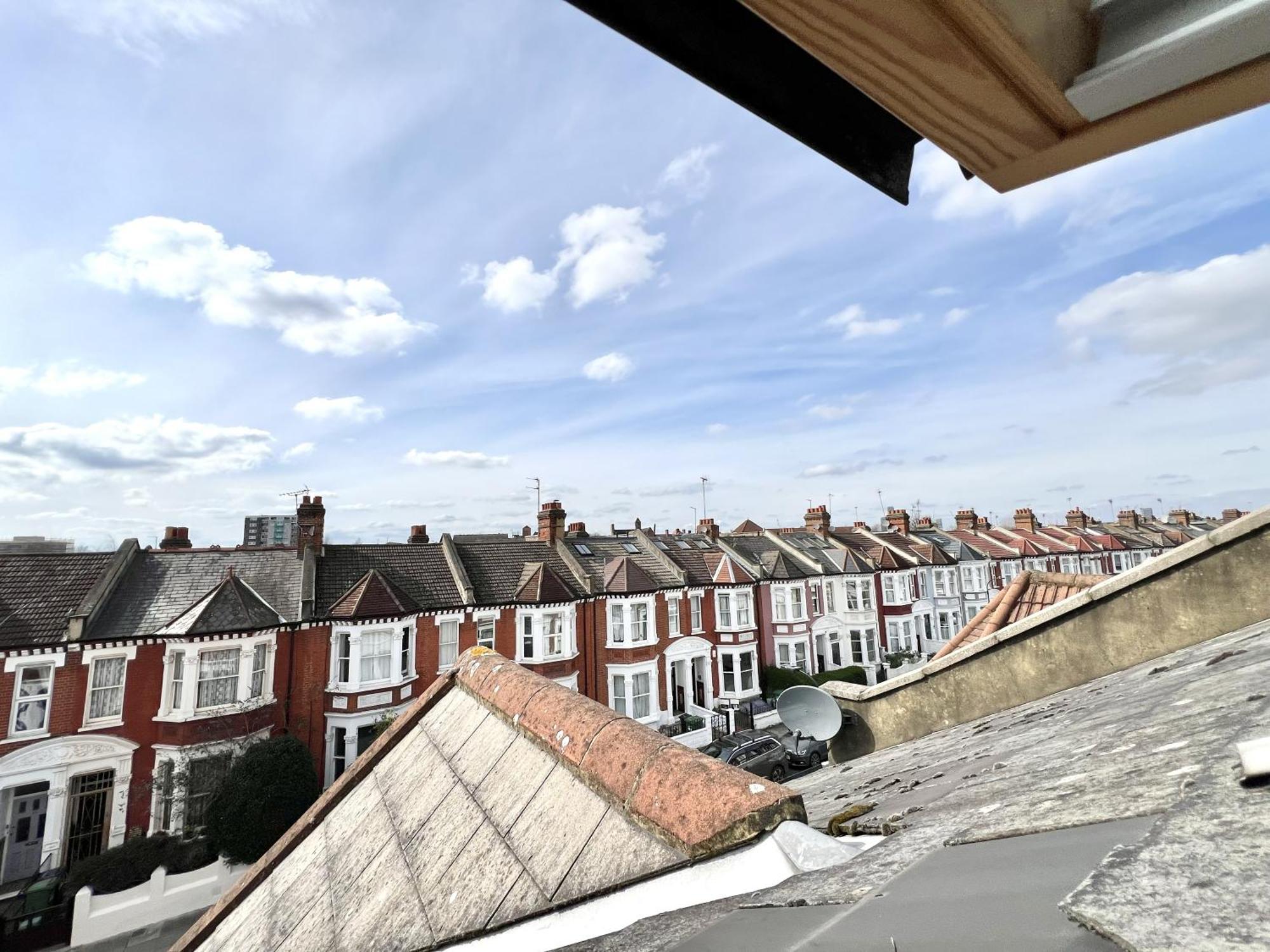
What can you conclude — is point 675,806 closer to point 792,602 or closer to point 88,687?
point 88,687

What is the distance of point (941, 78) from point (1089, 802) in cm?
200

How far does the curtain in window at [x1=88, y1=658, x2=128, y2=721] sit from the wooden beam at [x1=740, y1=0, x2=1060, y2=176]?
74.1 feet

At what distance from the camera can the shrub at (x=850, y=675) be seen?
29.8 meters

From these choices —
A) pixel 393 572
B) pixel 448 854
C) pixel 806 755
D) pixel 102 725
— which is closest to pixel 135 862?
pixel 102 725

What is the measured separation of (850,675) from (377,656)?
77.8 ft

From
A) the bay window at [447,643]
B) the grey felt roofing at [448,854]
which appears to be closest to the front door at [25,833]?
the bay window at [447,643]

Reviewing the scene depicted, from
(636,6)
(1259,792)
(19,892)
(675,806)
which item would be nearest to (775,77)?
(636,6)

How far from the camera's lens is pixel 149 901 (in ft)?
44.9

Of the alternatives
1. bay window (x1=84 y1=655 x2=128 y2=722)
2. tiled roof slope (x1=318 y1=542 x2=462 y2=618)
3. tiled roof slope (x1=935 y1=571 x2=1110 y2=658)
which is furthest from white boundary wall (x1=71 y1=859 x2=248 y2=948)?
tiled roof slope (x1=935 y1=571 x2=1110 y2=658)

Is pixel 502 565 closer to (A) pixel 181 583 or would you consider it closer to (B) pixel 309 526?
(B) pixel 309 526

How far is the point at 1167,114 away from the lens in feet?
3.57

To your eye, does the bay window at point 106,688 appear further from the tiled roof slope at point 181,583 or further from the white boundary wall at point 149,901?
the white boundary wall at point 149,901

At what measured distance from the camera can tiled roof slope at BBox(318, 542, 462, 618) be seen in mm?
20438

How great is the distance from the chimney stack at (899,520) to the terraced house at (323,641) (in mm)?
12866
